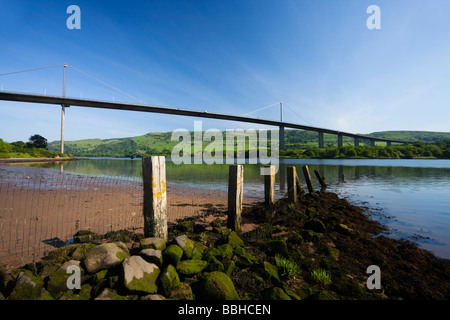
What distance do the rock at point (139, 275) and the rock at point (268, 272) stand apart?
1.88 meters

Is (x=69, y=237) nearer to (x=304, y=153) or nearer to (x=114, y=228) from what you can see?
(x=114, y=228)

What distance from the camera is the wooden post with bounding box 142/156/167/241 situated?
432 cm

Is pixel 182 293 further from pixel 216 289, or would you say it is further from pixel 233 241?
pixel 233 241

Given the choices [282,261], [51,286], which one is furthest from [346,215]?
[51,286]

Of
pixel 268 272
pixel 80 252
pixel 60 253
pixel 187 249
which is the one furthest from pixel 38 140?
pixel 268 272

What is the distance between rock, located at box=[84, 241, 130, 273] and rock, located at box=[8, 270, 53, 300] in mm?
572

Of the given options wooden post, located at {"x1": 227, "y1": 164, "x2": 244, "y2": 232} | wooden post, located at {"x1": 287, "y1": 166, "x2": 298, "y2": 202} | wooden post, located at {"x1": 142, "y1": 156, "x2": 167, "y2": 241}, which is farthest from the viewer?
wooden post, located at {"x1": 287, "y1": 166, "x2": 298, "y2": 202}

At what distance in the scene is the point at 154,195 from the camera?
14.3 feet

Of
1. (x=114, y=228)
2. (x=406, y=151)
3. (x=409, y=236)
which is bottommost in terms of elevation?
(x=409, y=236)

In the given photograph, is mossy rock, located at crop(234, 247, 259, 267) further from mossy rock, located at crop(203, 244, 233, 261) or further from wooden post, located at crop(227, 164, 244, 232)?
wooden post, located at crop(227, 164, 244, 232)

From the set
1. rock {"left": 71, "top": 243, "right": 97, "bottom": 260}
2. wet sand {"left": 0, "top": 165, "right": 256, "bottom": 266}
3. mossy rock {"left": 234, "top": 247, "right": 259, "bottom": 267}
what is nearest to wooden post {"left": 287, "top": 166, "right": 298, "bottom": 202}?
wet sand {"left": 0, "top": 165, "right": 256, "bottom": 266}

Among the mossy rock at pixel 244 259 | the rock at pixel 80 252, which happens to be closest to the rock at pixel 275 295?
the mossy rock at pixel 244 259
